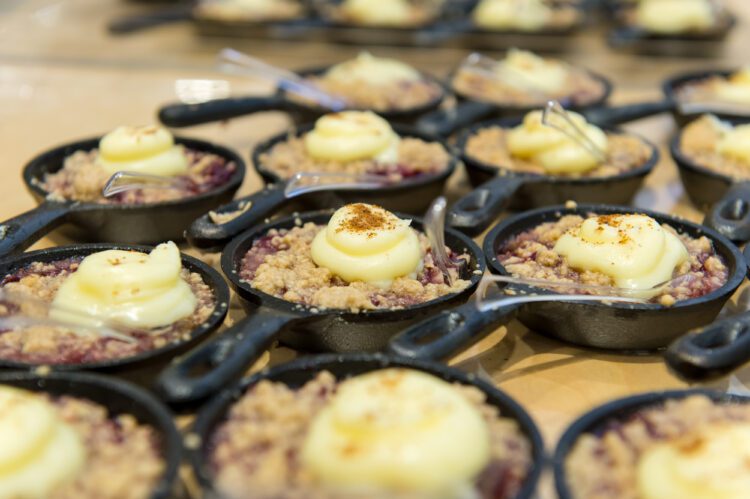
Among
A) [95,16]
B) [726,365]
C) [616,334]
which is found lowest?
[95,16]

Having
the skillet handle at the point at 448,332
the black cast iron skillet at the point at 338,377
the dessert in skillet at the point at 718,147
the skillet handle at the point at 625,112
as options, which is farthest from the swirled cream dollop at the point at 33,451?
the skillet handle at the point at 625,112

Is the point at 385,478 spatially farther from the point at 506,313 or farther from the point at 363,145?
the point at 363,145

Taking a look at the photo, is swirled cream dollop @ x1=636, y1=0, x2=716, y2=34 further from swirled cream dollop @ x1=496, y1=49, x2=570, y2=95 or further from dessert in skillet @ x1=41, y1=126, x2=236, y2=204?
dessert in skillet @ x1=41, y1=126, x2=236, y2=204

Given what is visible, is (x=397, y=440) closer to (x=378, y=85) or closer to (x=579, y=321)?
(x=579, y=321)

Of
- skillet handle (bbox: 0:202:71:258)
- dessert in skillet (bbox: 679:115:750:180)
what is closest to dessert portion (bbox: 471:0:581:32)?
dessert in skillet (bbox: 679:115:750:180)

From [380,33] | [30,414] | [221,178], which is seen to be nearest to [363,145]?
[221,178]

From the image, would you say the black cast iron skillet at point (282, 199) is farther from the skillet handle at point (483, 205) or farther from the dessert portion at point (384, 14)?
the dessert portion at point (384, 14)

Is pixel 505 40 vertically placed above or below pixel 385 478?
below
